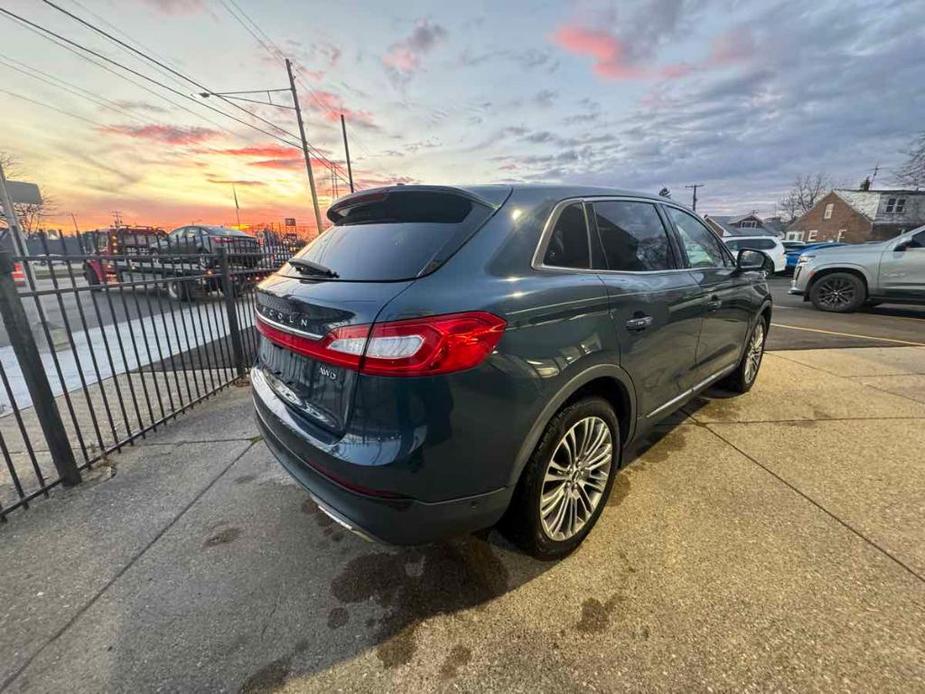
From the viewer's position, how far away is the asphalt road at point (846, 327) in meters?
6.19

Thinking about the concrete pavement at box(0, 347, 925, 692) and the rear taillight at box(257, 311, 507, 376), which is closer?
the rear taillight at box(257, 311, 507, 376)

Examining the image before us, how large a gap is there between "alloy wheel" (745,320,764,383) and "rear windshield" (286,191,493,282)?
3435 mm

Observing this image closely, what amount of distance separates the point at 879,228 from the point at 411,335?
178 ft

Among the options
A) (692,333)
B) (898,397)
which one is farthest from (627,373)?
(898,397)

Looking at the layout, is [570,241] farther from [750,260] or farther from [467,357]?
[750,260]

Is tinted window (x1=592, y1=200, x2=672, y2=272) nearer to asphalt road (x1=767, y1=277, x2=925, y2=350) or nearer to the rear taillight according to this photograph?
the rear taillight

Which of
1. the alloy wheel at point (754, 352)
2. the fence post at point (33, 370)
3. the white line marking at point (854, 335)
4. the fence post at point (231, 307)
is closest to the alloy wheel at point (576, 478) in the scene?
the alloy wheel at point (754, 352)

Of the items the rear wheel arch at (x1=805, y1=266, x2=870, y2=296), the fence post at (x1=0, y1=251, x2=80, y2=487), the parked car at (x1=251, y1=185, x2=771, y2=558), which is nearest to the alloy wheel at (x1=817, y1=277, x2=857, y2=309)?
the rear wheel arch at (x1=805, y1=266, x2=870, y2=296)

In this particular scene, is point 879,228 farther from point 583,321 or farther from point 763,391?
point 583,321

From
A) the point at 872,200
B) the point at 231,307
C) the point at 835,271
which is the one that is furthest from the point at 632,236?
the point at 872,200

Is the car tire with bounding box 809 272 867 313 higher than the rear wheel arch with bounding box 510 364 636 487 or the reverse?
the reverse

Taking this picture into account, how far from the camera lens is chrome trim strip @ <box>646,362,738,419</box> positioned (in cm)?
262

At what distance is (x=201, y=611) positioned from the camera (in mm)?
1830

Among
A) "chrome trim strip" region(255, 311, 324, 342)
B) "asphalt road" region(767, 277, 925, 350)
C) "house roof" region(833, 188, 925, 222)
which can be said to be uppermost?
"house roof" region(833, 188, 925, 222)
